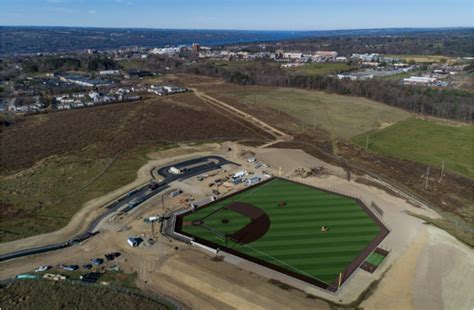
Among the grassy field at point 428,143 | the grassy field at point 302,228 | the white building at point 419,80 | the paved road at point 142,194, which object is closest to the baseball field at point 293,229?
the grassy field at point 302,228

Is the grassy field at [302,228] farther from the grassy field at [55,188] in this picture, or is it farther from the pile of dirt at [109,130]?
the pile of dirt at [109,130]

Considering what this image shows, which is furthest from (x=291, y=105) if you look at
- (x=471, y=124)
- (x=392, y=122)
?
(x=471, y=124)

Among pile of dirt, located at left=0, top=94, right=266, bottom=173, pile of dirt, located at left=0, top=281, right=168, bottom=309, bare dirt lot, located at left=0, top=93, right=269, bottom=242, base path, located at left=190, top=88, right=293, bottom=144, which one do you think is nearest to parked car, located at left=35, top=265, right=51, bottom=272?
pile of dirt, located at left=0, top=281, right=168, bottom=309

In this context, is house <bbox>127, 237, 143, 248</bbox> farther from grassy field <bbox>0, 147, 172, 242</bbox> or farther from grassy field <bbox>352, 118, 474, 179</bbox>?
grassy field <bbox>352, 118, 474, 179</bbox>

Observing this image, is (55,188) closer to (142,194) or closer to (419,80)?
(142,194)

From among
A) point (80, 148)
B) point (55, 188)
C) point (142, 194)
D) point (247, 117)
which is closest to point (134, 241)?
point (142, 194)

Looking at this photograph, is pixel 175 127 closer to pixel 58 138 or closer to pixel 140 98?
pixel 58 138

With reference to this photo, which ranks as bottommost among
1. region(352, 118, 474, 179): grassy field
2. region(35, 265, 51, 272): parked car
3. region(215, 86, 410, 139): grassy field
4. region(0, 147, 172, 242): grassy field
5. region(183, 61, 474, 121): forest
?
region(35, 265, 51, 272): parked car
